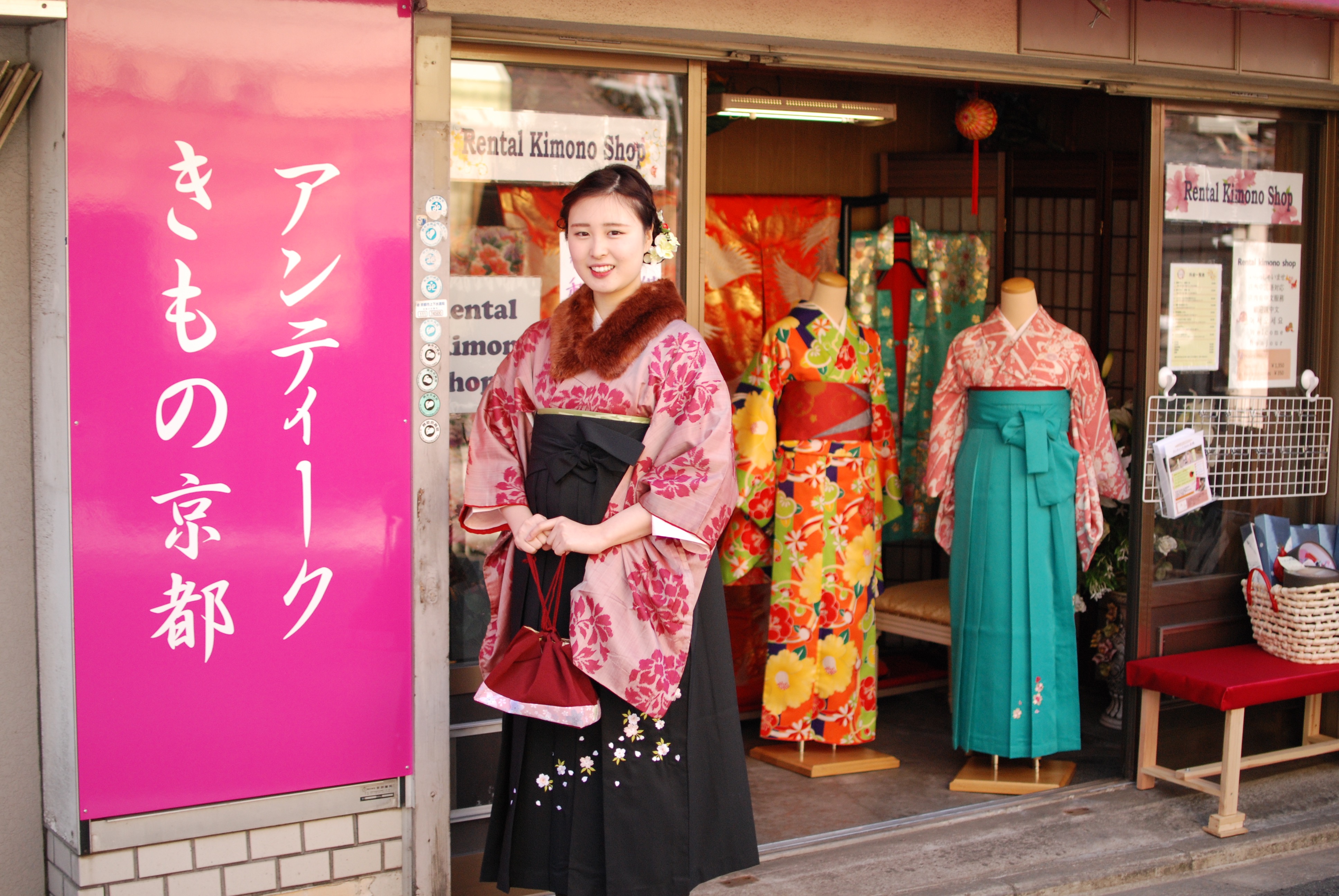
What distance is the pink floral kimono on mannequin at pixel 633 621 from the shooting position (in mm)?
2932

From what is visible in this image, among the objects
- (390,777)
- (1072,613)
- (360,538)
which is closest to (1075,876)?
(1072,613)

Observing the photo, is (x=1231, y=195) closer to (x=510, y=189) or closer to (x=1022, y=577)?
(x=1022, y=577)

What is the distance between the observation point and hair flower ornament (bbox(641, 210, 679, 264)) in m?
3.11

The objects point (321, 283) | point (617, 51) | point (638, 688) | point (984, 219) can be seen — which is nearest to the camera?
point (638, 688)

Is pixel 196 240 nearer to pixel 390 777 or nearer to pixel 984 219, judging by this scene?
pixel 390 777

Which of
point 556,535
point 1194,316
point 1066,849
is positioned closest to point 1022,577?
point 1066,849

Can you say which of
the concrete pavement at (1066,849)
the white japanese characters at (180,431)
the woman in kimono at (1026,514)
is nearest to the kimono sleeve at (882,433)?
the woman in kimono at (1026,514)

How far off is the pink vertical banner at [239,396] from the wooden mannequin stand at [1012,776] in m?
2.41

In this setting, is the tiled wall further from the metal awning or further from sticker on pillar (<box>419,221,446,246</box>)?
the metal awning

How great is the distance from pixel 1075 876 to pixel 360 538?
2.53 metres

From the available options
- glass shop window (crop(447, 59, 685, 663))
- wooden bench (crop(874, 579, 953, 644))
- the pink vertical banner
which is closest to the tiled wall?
the pink vertical banner

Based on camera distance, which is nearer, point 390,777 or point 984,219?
point 390,777

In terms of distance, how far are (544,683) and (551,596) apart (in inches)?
9.0

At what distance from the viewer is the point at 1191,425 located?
190 inches
